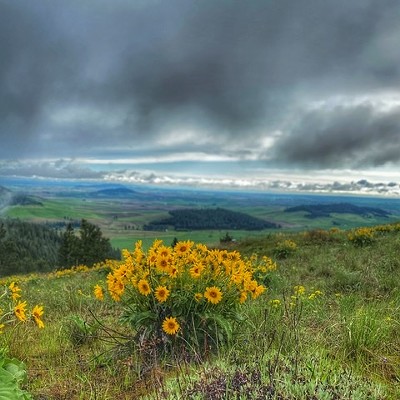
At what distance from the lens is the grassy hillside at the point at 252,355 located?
10.9ft

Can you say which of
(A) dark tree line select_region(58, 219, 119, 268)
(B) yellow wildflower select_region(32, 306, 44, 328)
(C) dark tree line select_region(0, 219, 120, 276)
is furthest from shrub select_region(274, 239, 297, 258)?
(A) dark tree line select_region(58, 219, 119, 268)

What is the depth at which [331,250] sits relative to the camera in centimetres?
1431

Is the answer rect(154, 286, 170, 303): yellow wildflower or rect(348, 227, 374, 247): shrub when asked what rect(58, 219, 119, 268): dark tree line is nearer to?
rect(348, 227, 374, 247): shrub

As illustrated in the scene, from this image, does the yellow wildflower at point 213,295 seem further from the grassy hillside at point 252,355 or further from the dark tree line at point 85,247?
the dark tree line at point 85,247

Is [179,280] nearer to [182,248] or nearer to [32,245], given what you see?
[182,248]

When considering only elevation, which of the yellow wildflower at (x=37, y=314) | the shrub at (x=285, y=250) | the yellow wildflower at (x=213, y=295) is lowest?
the shrub at (x=285, y=250)

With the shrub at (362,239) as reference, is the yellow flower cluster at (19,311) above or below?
above

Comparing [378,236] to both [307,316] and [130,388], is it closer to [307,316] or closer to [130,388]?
[307,316]

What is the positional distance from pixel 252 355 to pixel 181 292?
108 cm

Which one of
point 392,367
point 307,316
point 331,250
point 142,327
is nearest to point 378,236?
point 331,250

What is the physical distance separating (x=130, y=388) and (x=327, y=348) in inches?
89.4

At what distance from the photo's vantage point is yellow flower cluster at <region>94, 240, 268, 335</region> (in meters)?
4.58

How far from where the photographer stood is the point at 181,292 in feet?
15.3

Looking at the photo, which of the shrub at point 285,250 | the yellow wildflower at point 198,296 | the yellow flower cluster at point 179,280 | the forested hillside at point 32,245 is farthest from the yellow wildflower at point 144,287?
the forested hillside at point 32,245
